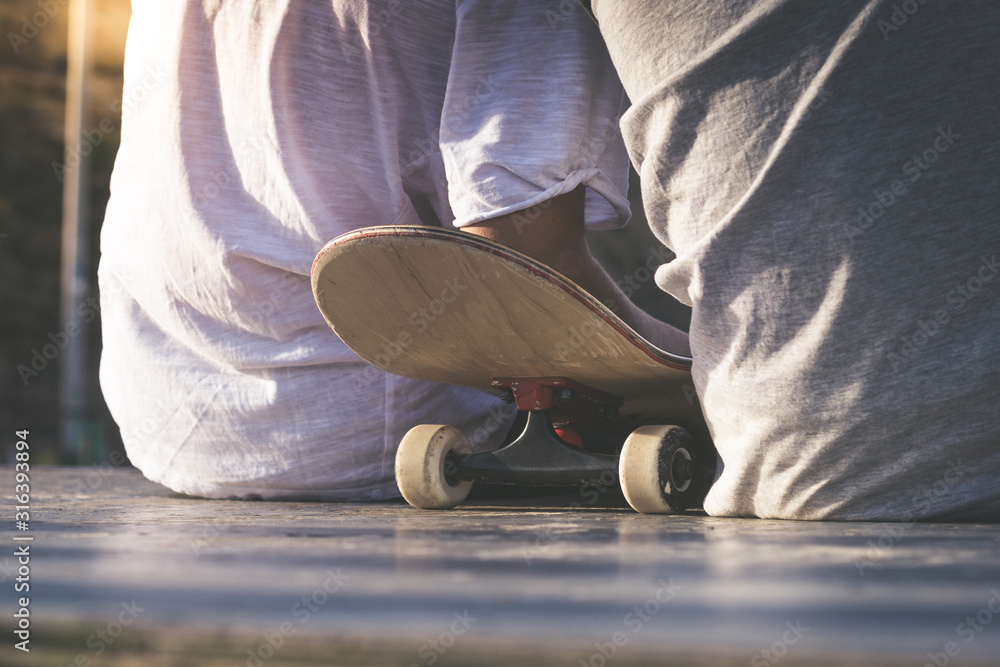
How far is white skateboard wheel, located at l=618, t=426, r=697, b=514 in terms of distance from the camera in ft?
4.25

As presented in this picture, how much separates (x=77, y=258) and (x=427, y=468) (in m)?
7.79

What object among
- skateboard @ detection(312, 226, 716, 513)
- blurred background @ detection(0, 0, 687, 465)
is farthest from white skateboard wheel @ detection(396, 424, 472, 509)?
blurred background @ detection(0, 0, 687, 465)

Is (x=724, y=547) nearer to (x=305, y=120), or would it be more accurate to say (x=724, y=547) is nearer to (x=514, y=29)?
(x=514, y=29)

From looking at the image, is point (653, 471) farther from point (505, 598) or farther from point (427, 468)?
point (505, 598)

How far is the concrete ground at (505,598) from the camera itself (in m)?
0.36

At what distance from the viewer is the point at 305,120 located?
169 cm

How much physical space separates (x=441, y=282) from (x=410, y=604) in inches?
34.9

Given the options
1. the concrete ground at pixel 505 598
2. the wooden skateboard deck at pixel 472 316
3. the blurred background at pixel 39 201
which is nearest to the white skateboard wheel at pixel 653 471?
the wooden skateboard deck at pixel 472 316

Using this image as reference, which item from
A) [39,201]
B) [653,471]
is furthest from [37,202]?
[653,471]

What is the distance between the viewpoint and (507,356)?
1.44 meters

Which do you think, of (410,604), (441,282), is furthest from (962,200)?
(410,604)

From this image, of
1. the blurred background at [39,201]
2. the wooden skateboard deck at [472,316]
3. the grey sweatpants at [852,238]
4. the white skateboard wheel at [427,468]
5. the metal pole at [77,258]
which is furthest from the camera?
the blurred background at [39,201]

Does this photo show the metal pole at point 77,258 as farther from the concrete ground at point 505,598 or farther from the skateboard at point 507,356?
the concrete ground at point 505,598

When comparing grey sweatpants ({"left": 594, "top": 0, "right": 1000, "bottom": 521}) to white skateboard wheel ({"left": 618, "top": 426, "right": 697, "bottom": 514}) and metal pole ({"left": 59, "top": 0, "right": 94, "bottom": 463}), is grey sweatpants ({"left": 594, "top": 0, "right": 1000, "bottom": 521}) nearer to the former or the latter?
white skateboard wheel ({"left": 618, "top": 426, "right": 697, "bottom": 514})
